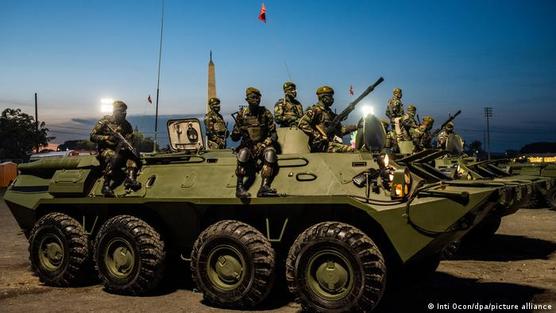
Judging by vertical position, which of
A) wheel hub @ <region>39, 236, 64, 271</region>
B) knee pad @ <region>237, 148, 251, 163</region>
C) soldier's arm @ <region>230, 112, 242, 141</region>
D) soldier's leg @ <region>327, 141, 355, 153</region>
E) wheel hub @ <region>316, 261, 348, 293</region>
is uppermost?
soldier's arm @ <region>230, 112, 242, 141</region>

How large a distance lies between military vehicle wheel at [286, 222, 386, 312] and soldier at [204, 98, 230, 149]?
584 cm

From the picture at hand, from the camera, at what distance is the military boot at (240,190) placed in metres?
7.77

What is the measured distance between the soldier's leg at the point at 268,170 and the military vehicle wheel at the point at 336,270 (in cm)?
85

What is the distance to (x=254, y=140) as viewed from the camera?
854 cm

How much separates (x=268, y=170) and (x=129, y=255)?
2525 millimetres

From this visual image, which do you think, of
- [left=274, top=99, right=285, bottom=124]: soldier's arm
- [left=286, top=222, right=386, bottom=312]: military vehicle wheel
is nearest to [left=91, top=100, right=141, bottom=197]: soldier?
[left=274, top=99, right=285, bottom=124]: soldier's arm

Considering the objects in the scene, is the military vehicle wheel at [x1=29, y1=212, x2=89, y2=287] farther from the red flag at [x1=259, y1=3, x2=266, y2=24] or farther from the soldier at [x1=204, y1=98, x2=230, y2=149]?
the red flag at [x1=259, y1=3, x2=266, y2=24]

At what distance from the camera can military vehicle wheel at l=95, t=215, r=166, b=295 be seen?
27.6 ft

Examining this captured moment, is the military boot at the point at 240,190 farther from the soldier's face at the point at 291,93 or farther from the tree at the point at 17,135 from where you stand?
the tree at the point at 17,135

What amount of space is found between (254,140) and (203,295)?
225cm

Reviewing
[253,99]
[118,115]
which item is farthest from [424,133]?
[118,115]

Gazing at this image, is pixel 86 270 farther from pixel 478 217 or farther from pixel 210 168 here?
pixel 478 217

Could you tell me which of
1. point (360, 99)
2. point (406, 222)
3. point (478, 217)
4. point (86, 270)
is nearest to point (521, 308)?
point (478, 217)

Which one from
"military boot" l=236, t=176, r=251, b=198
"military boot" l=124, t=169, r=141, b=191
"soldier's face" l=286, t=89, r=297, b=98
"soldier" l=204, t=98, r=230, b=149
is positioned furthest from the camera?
"soldier" l=204, t=98, r=230, b=149
